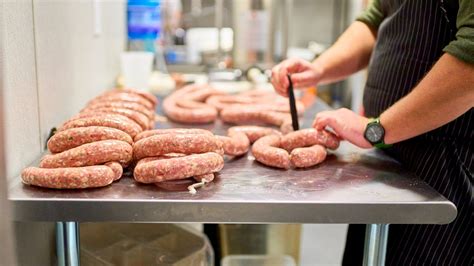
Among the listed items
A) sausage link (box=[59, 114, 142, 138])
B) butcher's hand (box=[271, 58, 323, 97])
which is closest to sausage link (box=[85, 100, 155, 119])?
sausage link (box=[59, 114, 142, 138])

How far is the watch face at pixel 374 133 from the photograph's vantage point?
1.19 meters

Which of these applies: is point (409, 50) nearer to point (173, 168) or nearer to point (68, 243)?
point (173, 168)

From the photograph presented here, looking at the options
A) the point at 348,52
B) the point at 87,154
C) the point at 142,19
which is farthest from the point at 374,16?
the point at 142,19

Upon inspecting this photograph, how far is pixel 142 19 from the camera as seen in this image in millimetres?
3080

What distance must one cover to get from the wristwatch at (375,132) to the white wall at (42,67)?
75 centimetres

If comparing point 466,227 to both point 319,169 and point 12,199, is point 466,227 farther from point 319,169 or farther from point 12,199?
point 12,199

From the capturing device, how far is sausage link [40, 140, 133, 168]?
1057 mm

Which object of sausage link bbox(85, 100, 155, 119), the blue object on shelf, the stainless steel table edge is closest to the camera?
the stainless steel table edge

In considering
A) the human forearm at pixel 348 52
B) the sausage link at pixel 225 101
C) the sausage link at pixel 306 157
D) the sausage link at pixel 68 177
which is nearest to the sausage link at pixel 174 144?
the sausage link at pixel 68 177

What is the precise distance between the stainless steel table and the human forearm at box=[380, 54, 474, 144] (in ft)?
0.43

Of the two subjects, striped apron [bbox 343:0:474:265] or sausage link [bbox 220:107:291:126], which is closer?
striped apron [bbox 343:0:474:265]

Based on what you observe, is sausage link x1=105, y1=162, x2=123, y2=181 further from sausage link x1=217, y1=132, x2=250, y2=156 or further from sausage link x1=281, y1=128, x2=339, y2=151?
sausage link x1=281, y1=128, x2=339, y2=151

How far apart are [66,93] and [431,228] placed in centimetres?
108

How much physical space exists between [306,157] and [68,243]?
554 mm
